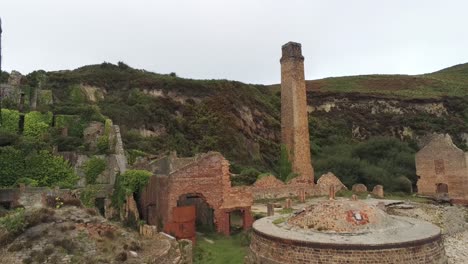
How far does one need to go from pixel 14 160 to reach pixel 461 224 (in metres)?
26.8

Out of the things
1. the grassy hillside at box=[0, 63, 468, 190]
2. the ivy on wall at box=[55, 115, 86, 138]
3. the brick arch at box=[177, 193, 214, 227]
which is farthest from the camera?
the grassy hillside at box=[0, 63, 468, 190]

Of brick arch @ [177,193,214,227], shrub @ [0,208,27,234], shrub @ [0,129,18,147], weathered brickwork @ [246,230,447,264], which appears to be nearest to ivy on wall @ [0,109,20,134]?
shrub @ [0,129,18,147]

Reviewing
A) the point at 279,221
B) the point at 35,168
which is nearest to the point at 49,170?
the point at 35,168

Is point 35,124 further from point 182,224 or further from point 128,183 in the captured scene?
point 182,224

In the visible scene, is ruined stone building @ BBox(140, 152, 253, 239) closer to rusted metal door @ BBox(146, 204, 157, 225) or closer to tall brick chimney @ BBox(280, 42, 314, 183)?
rusted metal door @ BBox(146, 204, 157, 225)

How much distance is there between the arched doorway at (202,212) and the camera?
20.6m

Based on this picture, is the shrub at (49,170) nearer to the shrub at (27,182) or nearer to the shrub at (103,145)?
the shrub at (27,182)

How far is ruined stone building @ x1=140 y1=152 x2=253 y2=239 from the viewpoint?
18645 mm

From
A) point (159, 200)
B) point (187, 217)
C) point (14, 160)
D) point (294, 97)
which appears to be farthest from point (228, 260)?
point (294, 97)

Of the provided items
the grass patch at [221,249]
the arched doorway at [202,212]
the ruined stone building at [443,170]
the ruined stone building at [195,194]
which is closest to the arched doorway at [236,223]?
the ruined stone building at [195,194]

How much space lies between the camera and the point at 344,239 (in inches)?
426

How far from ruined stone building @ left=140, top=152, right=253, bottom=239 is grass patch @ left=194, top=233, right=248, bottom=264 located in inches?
24.7

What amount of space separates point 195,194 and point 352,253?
1074cm

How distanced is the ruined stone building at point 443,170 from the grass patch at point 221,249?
65.7ft
